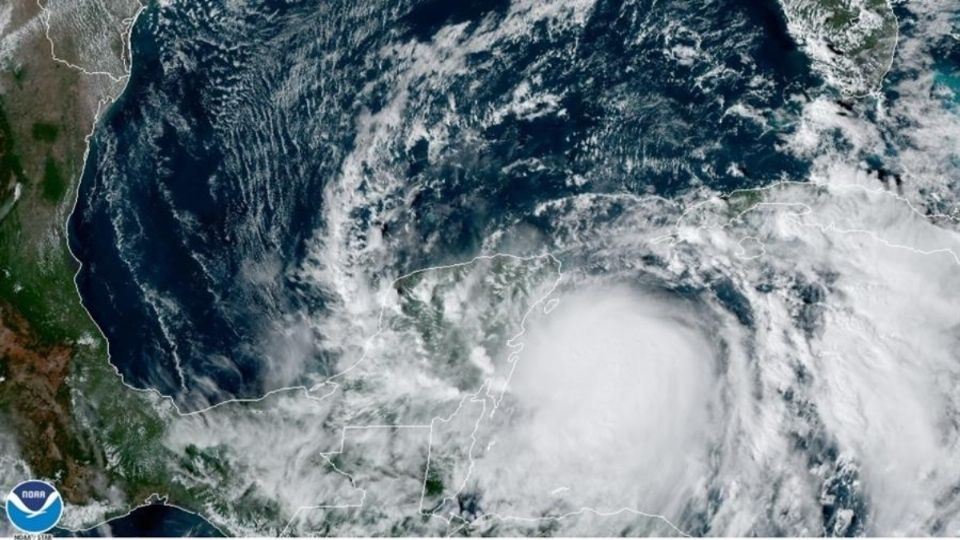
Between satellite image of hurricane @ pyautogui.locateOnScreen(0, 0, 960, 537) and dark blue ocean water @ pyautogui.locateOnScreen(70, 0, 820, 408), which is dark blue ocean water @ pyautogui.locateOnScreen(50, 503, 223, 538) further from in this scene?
dark blue ocean water @ pyautogui.locateOnScreen(70, 0, 820, 408)

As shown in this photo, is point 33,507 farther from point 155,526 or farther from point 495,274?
point 495,274

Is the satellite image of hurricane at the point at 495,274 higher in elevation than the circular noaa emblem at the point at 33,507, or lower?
higher

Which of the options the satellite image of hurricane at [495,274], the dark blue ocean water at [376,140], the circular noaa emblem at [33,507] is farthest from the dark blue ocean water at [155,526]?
the dark blue ocean water at [376,140]

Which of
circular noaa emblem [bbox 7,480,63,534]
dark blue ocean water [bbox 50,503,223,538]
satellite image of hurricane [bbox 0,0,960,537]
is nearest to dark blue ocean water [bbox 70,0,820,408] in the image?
satellite image of hurricane [bbox 0,0,960,537]

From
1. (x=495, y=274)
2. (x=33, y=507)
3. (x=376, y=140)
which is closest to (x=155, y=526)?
A: (x=33, y=507)

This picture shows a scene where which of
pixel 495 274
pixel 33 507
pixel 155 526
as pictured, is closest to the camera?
pixel 495 274

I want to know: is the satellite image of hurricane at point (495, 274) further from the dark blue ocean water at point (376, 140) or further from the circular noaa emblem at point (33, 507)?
the circular noaa emblem at point (33, 507)
